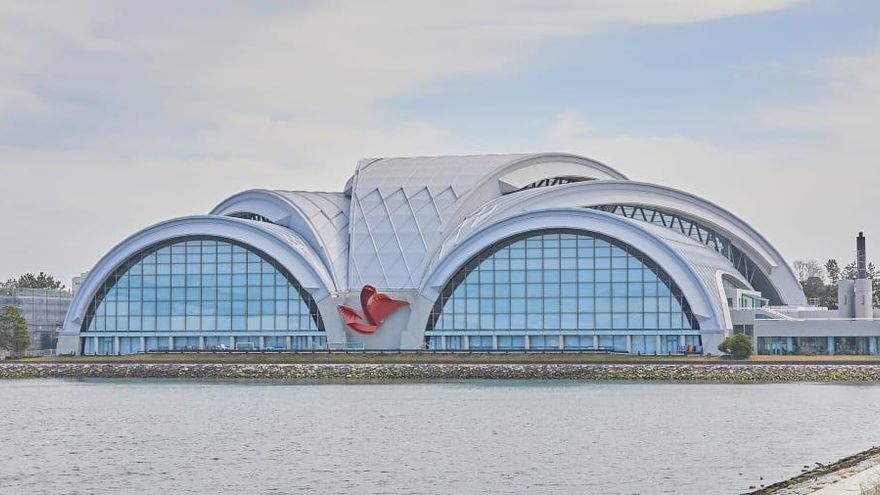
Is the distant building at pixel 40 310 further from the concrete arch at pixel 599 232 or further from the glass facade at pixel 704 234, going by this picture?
the glass facade at pixel 704 234

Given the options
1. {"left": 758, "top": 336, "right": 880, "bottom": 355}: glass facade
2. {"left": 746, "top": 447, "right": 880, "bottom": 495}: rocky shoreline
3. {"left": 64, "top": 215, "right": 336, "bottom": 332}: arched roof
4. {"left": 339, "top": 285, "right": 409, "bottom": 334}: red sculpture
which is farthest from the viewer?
{"left": 64, "top": 215, "right": 336, "bottom": 332}: arched roof

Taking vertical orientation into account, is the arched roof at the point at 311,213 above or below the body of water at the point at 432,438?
above

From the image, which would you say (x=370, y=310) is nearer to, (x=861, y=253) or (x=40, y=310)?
(x=861, y=253)

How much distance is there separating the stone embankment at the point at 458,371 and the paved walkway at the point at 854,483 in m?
48.4

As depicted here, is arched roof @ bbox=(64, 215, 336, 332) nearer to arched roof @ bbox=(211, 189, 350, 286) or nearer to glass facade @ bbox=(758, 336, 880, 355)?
arched roof @ bbox=(211, 189, 350, 286)

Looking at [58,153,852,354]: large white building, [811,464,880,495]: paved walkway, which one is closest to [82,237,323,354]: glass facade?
[58,153,852,354]: large white building

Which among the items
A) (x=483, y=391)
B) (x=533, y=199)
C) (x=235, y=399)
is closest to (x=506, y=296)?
(x=533, y=199)

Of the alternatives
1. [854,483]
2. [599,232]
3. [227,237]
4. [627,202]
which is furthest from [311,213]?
[854,483]

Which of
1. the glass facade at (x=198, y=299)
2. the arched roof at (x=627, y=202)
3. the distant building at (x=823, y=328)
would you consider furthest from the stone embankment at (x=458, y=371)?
the arched roof at (x=627, y=202)

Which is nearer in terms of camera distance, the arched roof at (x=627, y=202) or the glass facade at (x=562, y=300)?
the glass facade at (x=562, y=300)

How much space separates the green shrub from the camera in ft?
309

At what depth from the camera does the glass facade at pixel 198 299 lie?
109812 mm

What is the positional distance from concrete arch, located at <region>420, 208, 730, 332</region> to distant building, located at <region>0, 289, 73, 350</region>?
53219 millimetres

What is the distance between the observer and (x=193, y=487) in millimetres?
42281
